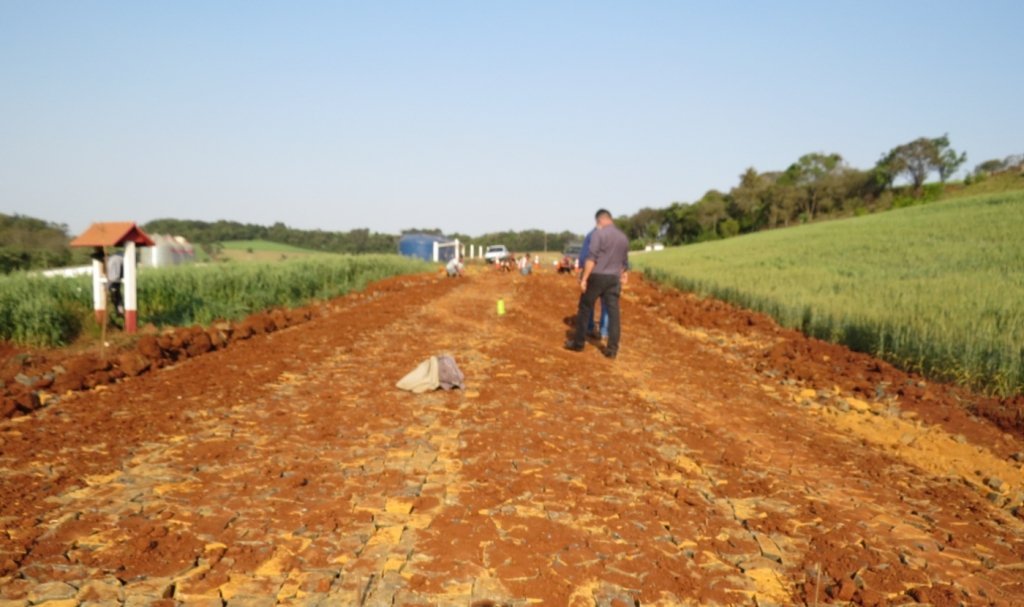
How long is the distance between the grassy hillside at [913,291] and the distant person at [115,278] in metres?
12.3

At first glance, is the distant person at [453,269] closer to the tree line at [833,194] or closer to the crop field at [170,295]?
the crop field at [170,295]

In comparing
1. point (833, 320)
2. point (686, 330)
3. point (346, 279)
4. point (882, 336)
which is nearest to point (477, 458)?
point (882, 336)

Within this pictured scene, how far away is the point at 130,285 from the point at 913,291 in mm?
13746

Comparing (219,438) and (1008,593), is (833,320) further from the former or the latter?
(219,438)

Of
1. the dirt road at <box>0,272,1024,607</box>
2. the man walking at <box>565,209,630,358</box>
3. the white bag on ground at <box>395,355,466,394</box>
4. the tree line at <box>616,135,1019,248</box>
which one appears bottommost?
the dirt road at <box>0,272,1024,607</box>

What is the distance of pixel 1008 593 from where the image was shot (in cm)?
328

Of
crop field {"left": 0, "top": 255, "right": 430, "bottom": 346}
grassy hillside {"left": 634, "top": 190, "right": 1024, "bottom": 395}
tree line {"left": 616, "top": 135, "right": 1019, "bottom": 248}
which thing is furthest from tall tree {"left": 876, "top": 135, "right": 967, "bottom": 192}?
crop field {"left": 0, "top": 255, "right": 430, "bottom": 346}

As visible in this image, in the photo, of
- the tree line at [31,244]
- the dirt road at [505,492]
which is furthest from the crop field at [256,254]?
the dirt road at [505,492]

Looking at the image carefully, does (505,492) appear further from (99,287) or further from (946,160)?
(946,160)

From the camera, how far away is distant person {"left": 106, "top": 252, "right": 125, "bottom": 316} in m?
11.4

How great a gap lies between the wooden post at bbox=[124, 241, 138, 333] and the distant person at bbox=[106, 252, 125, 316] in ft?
2.48

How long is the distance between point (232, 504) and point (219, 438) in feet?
4.90

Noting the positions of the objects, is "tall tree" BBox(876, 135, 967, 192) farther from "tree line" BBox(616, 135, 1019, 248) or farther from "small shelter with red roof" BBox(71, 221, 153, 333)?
"small shelter with red roof" BBox(71, 221, 153, 333)

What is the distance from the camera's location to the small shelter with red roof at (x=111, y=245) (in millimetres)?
9992
